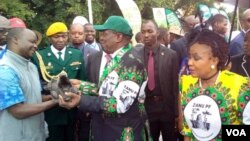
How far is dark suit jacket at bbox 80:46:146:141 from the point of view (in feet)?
10.5

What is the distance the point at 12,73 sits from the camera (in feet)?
10.3

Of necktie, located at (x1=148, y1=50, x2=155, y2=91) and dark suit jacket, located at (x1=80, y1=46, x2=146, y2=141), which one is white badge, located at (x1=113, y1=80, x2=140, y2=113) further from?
necktie, located at (x1=148, y1=50, x2=155, y2=91)

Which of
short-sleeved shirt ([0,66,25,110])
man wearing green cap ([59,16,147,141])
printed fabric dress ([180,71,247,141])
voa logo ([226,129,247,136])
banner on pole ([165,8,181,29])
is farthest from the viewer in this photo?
banner on pole ([165,8,181,29])

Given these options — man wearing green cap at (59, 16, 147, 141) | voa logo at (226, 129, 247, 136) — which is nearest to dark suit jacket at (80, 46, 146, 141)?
man wearing green cap at (59, 16, 147, 141)

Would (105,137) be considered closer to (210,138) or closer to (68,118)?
(210,138)

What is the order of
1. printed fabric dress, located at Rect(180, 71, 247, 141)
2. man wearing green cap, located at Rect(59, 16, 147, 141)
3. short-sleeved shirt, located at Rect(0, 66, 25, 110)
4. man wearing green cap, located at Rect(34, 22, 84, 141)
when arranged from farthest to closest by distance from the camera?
man wearing green cap, located at Rect(34, 22, 84, 141) < man wearing green cap, located at Rect(59, 16, 147, 141) < short-sleeved shirt, located at Rect(0, 66, 25, 110) < printed fabric dress, located at Rect(180, 71, 247, 141)

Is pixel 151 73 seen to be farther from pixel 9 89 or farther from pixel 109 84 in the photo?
pixel 9 89

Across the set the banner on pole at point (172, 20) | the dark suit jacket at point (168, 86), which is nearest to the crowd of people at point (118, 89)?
the dark suit jacket at point (168, 86)

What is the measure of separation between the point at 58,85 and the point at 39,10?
47.0ft

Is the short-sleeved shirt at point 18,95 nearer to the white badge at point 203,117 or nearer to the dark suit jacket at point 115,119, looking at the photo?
the dark suit jacket at point 115,119

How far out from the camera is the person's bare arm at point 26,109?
316 cm

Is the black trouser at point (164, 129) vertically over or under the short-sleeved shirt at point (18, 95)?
under

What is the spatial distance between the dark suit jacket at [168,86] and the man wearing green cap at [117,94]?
1.22 metres

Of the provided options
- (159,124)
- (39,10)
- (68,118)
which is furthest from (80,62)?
(39,10)
